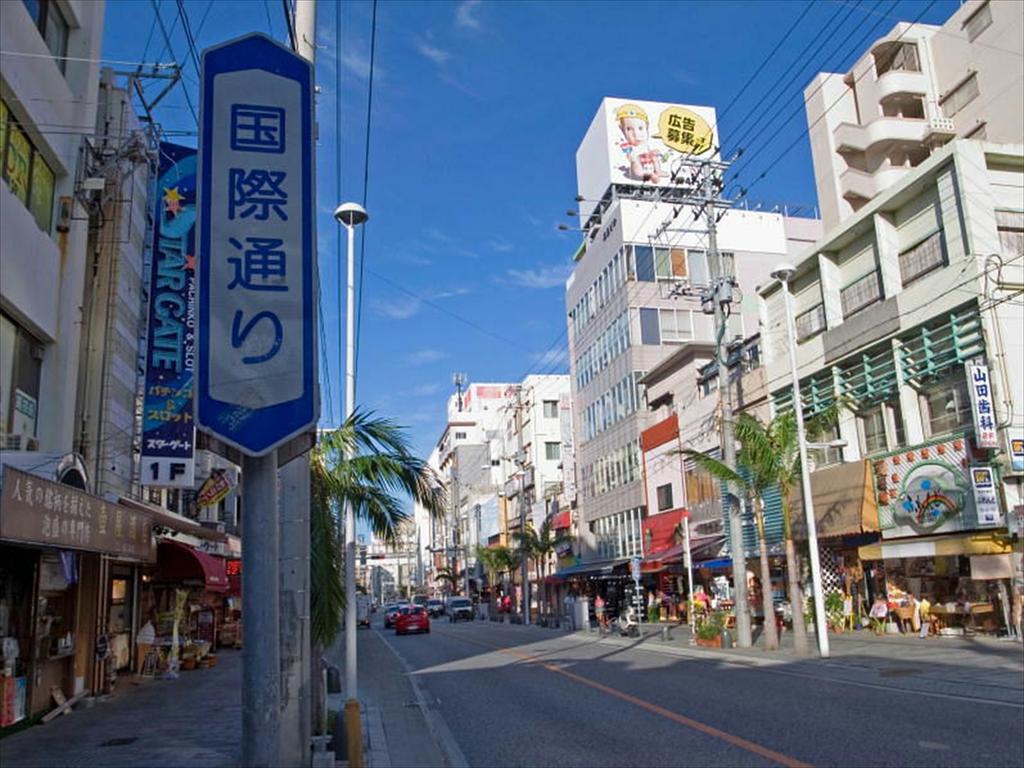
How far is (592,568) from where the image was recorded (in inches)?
1966

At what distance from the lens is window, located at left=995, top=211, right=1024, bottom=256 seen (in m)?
23.2

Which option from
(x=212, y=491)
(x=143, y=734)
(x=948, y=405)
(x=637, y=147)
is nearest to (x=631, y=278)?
(x=637, y=147)

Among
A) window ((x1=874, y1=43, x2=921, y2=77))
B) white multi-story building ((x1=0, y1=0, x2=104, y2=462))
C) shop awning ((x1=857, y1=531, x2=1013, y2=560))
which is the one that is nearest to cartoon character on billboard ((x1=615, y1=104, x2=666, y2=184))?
window ((x1=874, y1=43, x2=921, y2=77))

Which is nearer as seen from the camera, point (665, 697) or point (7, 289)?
point (7, 289)

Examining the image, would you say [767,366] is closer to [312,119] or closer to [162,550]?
[162,550]

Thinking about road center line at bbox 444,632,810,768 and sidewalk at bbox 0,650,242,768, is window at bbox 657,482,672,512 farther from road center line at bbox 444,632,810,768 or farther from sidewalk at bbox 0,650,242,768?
sidewalk at bbox 0,650,242,768

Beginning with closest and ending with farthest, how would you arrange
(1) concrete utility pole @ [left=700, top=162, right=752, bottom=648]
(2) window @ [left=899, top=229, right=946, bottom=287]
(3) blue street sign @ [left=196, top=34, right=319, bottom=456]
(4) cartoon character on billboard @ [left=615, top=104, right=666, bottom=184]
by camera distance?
(3) blue street sign @ [left=196, top=34, right=319, bottom=456]
(1) concrete utility pole @ [left=700, top=162, right=752, bottom=648]
(2) window @ [left=899, top=229, right=946, bottom=287]
(4) cartoon character on billboard @ [left=615, top=104, right=666, bottom=184]

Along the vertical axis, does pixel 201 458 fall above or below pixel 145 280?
below

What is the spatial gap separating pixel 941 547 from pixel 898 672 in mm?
7690

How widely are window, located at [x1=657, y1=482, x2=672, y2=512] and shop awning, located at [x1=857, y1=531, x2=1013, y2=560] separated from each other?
17154mm

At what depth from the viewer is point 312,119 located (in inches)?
186

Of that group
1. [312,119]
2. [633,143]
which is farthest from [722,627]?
[633,143]

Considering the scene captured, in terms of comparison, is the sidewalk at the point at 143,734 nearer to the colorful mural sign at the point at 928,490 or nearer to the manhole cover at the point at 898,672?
the manhole cover at the point at 898,672

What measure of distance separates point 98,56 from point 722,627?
20.9 metres
